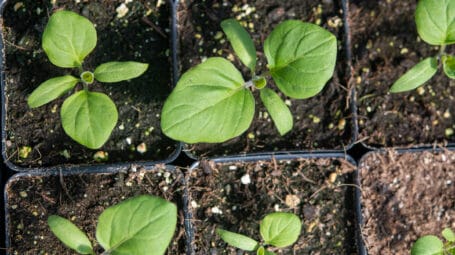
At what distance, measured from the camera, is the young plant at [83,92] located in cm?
119

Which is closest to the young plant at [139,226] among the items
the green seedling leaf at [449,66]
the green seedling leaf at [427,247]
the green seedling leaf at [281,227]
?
the green seedling leaf at [281,227]

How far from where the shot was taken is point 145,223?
1089 mm

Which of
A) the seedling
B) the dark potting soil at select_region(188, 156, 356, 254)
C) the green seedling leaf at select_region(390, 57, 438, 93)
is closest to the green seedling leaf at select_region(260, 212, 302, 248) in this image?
the seedling

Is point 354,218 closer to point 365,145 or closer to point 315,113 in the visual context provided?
point 365,145

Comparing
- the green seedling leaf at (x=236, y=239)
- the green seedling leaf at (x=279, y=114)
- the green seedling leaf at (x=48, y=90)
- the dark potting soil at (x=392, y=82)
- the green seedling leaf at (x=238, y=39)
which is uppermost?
the green seedling leaf at (x=238, y=39)

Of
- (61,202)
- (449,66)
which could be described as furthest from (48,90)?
(449,66)

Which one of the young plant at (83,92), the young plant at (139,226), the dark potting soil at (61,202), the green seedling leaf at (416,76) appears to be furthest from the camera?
the dark potting soil at (61,202)

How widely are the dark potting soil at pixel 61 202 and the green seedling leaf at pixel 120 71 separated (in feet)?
1.00

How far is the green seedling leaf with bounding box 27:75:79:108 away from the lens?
1269 millimetres

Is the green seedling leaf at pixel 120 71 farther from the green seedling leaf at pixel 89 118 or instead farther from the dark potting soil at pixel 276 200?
the dark potting soil at pixel 276 200

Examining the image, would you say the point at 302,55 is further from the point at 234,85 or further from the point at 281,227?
the point at 281,227

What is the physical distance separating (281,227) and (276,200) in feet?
0.74

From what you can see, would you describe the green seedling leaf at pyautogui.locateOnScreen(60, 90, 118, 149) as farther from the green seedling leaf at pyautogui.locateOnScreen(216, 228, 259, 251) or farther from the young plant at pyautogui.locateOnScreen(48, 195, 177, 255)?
the green seedling leaf at pyautogui.locateOnScreen(216, 228, 259, 251)

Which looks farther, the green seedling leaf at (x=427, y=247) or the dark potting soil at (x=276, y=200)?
the dark potting soil at (x=276, y=200)
